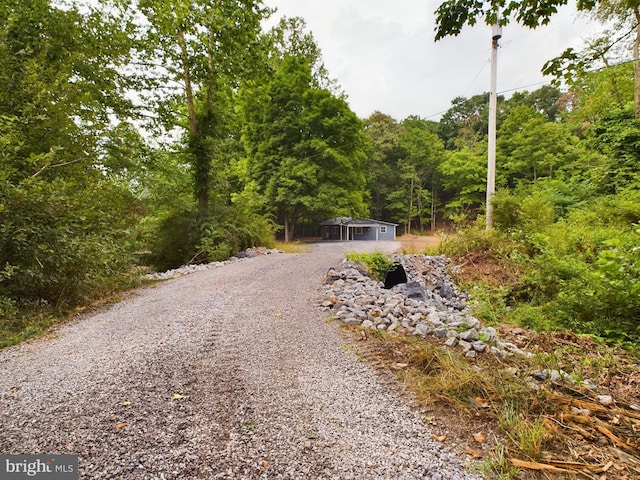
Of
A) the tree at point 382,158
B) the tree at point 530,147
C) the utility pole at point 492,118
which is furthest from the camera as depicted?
the tree at point 382,158

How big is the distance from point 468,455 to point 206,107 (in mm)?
11337

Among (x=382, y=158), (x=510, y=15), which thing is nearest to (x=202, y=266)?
(x=510, y=15)

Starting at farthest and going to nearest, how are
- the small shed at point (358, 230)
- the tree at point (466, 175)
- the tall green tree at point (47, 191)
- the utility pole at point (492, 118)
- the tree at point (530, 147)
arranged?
the small shed at point (358, 230) → the tree at point (466, 175) → the tree at point (530, 147) → the utility pole at point (492, 118) → the tall green tree at point (47, 191)

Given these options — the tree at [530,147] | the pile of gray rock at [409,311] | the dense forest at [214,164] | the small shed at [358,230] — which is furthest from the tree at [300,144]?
the tree at [530,147]

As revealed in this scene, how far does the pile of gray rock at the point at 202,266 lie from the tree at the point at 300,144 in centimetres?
871

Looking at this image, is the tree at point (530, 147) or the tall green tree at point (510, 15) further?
the tree at point (530, 147)

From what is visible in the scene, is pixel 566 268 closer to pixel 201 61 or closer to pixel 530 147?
pixel 201 61

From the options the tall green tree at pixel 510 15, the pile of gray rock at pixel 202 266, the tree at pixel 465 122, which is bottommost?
the pile of gray rock at pixel 202 266

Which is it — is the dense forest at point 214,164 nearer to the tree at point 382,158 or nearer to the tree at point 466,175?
the tree at point 466,175

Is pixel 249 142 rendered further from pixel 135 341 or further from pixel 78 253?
pixel 135 341

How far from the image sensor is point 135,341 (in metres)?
2.93

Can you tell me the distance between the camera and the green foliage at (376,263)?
21.5ft

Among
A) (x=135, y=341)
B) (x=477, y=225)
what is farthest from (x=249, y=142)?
(x=135, y=341)

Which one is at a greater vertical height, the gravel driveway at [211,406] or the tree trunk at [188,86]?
the tree trunk at [188,86]
